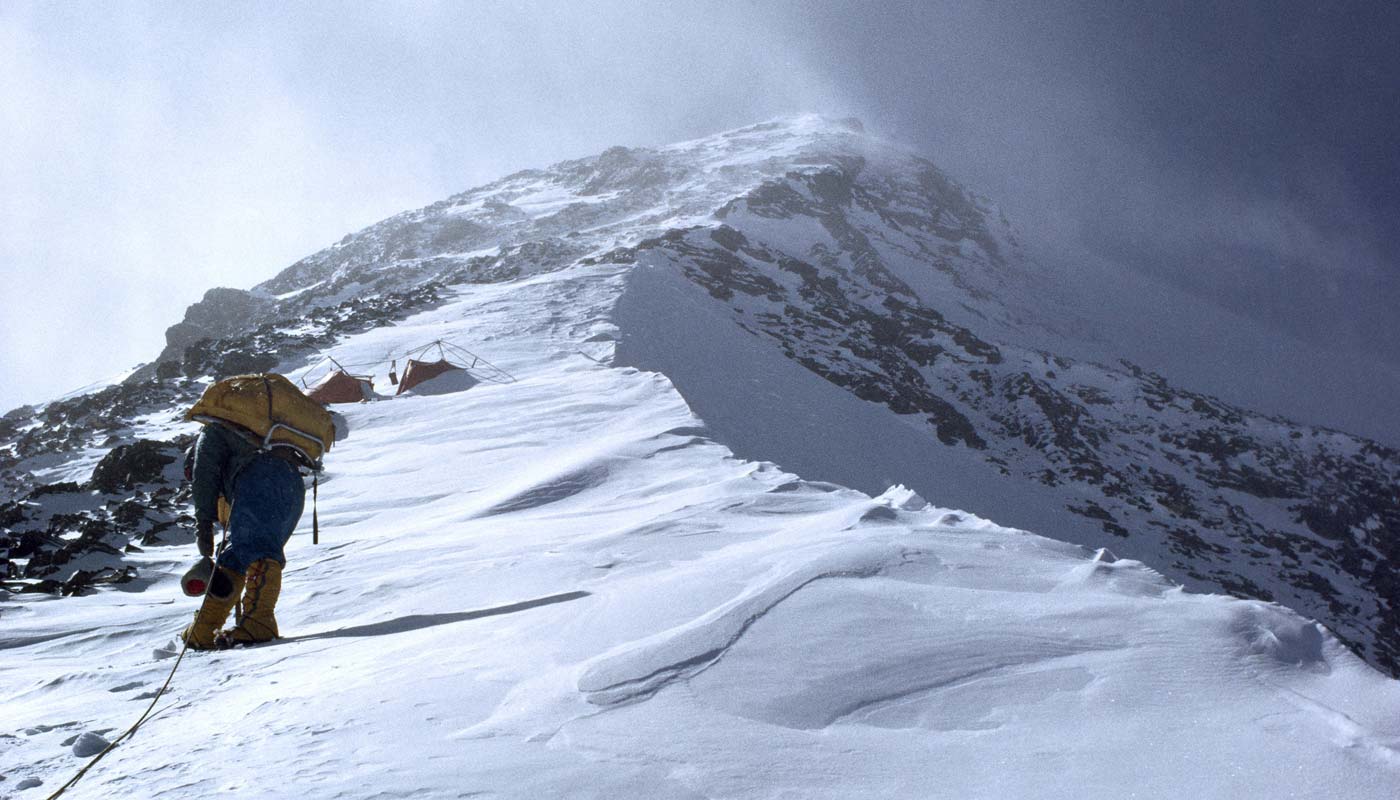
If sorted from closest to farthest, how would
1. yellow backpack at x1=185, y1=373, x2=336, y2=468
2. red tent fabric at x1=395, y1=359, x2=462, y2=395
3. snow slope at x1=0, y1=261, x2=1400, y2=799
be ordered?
snow slope at x1=0, y1=261, x2=1400, y2=799 < yellow backpack at x1=185, y1=373, x2=336, y2=468 < red tent fabric at x1=395, y1=359, x2=462, y2=395

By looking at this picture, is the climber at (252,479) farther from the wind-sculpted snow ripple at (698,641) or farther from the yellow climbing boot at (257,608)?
the wind-sculpted snow ripple at (698,641)

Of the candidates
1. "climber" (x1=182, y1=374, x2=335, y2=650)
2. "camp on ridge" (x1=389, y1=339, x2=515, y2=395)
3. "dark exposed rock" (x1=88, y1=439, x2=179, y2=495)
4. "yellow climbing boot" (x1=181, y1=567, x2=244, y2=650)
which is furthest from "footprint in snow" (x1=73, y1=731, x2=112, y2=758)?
"camp on ridge" (x1=389, y1=339, x2=515, y2=395)

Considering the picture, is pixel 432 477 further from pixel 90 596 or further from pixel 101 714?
Answer: pixel 101 714

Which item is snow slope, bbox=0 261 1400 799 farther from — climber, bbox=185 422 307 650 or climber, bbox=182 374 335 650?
climber, bbox=182 374 335 650

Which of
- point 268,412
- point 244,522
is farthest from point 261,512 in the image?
point 268,412

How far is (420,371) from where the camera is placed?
20.0 m

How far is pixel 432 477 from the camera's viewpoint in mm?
9562

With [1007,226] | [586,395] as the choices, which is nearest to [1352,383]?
[1007,226]

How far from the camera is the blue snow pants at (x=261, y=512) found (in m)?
4.14

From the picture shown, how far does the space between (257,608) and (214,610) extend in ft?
0.58

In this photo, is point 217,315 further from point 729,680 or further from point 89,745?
point 729,680

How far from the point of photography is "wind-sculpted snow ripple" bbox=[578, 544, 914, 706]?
2.56 meters

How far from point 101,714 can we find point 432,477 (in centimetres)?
685

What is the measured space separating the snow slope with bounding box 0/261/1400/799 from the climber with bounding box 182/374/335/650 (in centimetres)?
38
